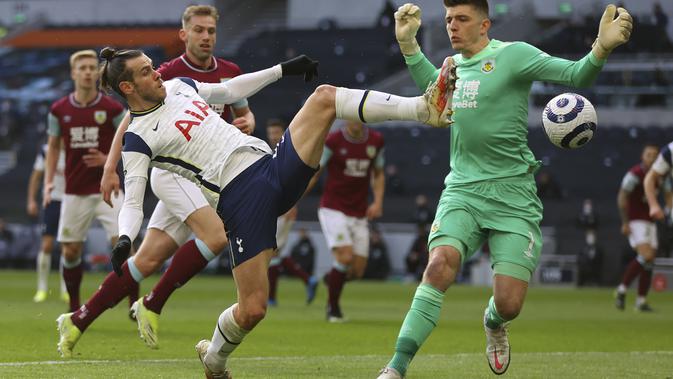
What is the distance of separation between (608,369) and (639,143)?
1995 centimetres

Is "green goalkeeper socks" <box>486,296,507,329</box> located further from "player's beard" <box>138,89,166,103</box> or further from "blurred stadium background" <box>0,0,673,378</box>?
"blurred stadium background" <box>0,0,673,378</box>

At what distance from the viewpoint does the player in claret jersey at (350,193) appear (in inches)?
586

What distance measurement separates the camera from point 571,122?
7695 mm

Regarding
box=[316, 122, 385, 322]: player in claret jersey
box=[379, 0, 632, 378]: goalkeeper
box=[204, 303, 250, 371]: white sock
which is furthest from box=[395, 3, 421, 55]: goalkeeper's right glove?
box=[316, 122, 385, 322]: player in claret jersey

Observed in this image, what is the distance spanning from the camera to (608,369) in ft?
29.2

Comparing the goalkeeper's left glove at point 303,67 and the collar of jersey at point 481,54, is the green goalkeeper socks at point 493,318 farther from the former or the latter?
the goalkeeper's left glove at point 303,67

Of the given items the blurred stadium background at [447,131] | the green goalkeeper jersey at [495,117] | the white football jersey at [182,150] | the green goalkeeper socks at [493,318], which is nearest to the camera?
A: the white football jersey at [182,150]

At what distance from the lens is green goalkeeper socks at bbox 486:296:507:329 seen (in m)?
7.84

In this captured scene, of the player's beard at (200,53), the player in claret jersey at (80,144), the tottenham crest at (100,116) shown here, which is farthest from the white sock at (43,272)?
the player's beard at (200,53)

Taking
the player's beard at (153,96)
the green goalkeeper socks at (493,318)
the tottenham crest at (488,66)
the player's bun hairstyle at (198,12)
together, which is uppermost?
the player's bun hairstyle at (198,12)

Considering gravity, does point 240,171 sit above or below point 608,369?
above

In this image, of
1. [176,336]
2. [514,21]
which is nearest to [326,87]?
[176,336]

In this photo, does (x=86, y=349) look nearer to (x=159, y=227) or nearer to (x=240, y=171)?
(x=159, y=227)

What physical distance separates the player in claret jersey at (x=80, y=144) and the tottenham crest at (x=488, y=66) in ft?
21.0
